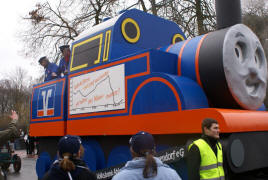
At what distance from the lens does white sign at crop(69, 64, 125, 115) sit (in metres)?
4.46

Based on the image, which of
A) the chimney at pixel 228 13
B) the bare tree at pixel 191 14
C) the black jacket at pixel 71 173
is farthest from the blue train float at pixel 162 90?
the bare tree at pixel 191 14

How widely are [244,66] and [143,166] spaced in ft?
8.84

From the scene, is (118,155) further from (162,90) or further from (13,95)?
(13,95)

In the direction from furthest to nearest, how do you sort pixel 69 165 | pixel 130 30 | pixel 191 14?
pixel 191 14
pixel 130 30
pixel 69 165

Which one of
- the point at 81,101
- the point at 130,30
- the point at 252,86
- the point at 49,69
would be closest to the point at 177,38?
the point at 130,30

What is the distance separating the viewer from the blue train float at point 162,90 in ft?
11.6

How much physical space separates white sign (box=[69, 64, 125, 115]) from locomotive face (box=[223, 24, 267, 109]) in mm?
1509

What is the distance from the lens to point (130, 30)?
5059mm

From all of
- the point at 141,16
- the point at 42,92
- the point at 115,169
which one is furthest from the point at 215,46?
the point at 42,92

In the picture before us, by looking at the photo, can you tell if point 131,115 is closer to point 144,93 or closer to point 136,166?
point 144,93

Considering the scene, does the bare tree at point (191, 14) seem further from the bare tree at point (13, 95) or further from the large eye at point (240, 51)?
the bare tree at point (13, 95)

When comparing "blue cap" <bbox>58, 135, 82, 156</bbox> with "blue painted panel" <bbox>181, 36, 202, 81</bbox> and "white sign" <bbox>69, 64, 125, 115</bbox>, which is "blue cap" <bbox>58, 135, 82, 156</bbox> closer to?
"white sign" <bbox>69, 64, 125, 115</bbox>

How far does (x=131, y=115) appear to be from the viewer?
4.19 m

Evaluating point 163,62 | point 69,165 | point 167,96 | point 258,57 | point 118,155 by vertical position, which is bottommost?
point 118,155
